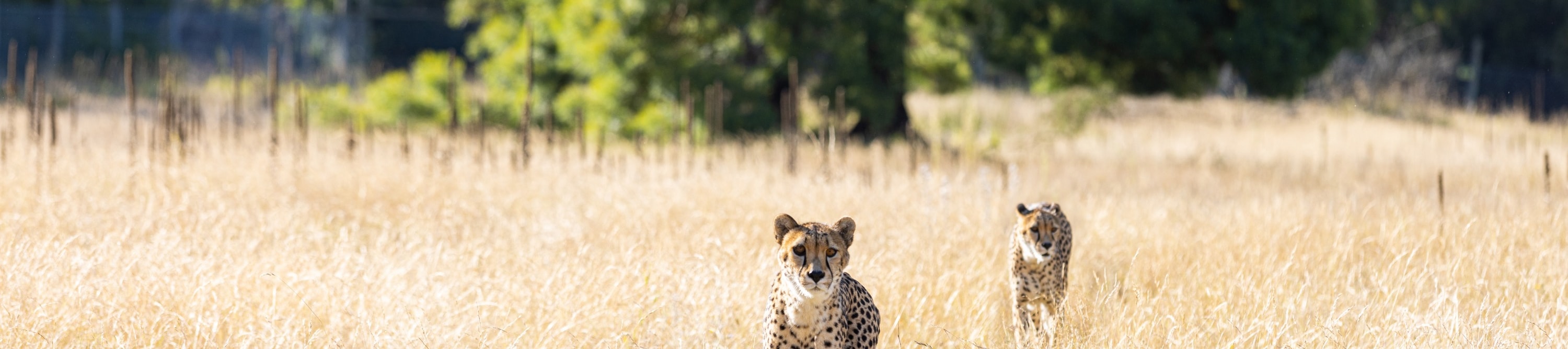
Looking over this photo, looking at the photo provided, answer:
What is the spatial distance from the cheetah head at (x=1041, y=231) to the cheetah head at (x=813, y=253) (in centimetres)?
111

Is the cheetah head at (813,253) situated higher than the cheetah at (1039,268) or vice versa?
the cheetah head at (813,253)

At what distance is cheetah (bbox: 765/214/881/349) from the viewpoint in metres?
3.05

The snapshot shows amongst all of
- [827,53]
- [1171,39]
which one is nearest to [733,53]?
[827,53]

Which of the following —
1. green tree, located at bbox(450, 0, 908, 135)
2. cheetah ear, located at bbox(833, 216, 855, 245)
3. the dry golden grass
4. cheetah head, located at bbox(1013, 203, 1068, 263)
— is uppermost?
green tree, located at bbox(450, 0, 908, 135)

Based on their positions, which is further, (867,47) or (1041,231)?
(867,47)

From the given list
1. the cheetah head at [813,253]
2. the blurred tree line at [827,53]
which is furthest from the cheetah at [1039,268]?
the blurred tree line at [827,53]

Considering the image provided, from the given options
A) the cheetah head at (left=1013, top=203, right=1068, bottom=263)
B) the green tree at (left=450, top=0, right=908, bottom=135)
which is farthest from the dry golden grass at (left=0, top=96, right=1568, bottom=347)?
the green tree at (left=450, top=0, right=908, bottom=135)

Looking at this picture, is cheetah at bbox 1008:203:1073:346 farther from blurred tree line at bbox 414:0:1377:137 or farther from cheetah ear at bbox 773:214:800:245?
blurred tree line at bbox 414:0:1377:137

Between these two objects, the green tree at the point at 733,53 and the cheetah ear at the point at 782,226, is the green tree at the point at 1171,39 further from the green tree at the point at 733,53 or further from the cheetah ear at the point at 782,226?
the cheetah ear at the point at 782,226

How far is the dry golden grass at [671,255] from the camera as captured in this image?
13.1 ft

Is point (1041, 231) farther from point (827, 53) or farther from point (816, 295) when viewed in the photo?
point (827, 53)

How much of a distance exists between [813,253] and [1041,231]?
130 centimetres

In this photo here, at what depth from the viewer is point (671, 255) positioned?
4914mm

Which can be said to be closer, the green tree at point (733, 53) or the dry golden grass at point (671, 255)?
the dry golden grass at point (671, 255)
